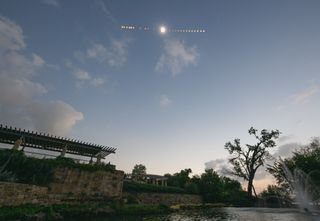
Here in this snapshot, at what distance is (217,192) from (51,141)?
28.5 metres

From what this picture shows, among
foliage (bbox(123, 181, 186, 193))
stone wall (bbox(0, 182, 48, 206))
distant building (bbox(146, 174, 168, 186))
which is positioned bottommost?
stone wall (bbox(0, 182, 48, 206))

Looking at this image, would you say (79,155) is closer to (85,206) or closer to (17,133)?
(17,133)

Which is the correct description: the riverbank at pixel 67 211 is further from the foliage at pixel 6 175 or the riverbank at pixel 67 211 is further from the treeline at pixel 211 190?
the treeline at pixel 211 190

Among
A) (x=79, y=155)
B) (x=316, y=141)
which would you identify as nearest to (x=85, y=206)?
(x=79, y=155)

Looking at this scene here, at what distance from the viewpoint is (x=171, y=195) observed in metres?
30.0

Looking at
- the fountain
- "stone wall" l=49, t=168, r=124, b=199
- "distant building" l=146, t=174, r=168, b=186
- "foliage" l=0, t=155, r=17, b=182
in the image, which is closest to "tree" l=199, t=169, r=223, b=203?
"distant building" l=146, t=174, r=168, b=186

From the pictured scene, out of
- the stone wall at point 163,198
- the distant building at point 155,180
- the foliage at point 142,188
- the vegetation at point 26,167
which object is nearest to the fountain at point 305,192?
the stone wall at point 163,198

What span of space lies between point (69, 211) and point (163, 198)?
15871mm

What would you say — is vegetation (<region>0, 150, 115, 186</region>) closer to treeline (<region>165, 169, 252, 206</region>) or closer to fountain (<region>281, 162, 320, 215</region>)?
treeline (<region>165, 169, 252, 206</region>)

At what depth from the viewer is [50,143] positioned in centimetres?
2300

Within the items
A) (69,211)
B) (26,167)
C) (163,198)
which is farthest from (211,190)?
(26,167)

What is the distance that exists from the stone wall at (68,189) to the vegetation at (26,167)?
68 cm

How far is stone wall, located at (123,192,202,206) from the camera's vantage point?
83.6ft

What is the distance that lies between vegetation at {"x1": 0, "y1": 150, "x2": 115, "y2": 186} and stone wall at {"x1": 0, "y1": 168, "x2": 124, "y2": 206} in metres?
0.68
